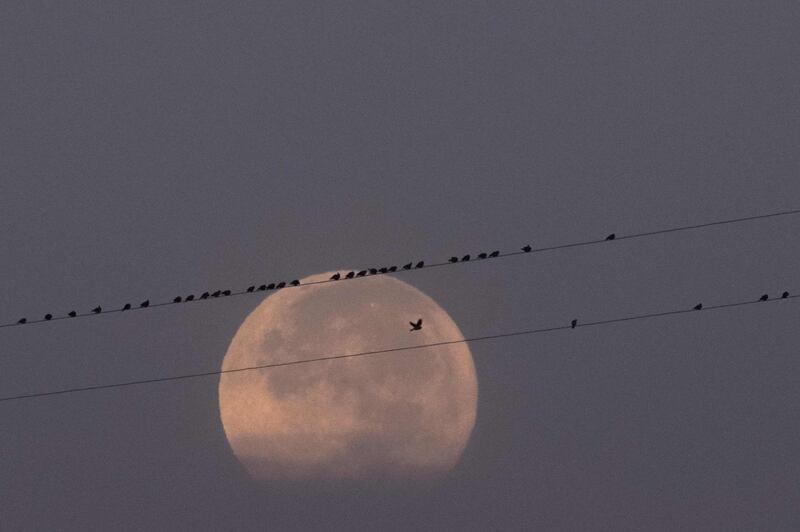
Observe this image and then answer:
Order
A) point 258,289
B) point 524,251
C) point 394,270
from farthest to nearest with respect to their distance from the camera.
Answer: point 394,270 → point 258,289 → point 524,251

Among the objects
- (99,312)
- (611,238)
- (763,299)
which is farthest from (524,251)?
(99,312)

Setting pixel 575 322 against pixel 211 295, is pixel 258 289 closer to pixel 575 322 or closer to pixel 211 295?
pixel 211 295

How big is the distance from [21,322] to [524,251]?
77.5 feet

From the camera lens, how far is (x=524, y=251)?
60469mm

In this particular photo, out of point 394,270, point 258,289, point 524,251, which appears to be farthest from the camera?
point 394,270

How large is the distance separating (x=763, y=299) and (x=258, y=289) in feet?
69.2

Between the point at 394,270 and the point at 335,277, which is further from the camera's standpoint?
the point at 394,270

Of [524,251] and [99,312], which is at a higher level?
[99,312]

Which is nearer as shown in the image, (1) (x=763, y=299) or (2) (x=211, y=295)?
(2) (x=211, y=295)

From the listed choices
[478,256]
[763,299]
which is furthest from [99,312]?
[763,299]

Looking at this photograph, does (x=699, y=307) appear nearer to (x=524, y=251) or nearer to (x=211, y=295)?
(x=524, y=251)

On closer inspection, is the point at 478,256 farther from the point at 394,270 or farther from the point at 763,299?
the point at 763,299

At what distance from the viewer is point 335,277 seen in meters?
70.8

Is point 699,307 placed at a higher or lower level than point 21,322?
lower
